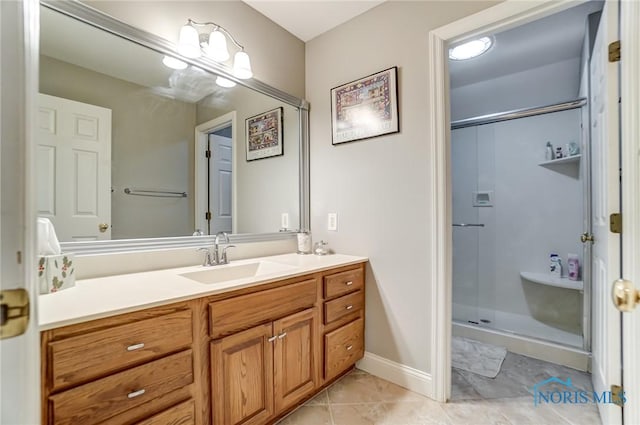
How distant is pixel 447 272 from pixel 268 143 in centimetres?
150

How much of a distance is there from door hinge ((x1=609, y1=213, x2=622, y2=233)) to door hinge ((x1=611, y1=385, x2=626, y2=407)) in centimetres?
67

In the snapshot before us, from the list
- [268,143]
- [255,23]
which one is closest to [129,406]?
[268,143]

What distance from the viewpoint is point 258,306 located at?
131 centimetres

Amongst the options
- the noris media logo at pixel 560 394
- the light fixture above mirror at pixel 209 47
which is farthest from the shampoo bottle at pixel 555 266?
the light fixture above mirror at pixel 209 47

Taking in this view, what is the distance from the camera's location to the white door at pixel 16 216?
1.28ft

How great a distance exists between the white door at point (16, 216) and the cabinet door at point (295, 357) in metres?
1.04

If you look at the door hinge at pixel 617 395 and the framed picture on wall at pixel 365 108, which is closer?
the door hinge at pixel 617 395

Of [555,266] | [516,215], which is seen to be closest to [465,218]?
[516,215]

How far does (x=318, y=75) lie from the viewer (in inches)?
89.9

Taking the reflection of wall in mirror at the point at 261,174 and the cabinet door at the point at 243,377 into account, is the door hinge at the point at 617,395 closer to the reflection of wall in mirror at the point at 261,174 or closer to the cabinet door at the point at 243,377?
the cabinet door at the point at 243,377

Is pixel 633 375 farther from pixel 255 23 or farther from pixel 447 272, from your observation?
pixel 255 23

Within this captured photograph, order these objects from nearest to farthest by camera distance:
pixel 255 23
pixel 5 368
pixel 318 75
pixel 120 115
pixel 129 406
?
pixel 5 368, pixel 129 406, pixel 120 115, pixel 255 23, pixel 318 75

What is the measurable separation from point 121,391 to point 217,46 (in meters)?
1.73

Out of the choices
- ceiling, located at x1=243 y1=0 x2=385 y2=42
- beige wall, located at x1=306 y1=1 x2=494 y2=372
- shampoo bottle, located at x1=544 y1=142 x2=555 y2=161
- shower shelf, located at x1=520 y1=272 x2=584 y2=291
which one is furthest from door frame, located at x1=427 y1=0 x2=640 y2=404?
shampoo bottle, located at x1=544 y1=142 x2=555 y2=161
